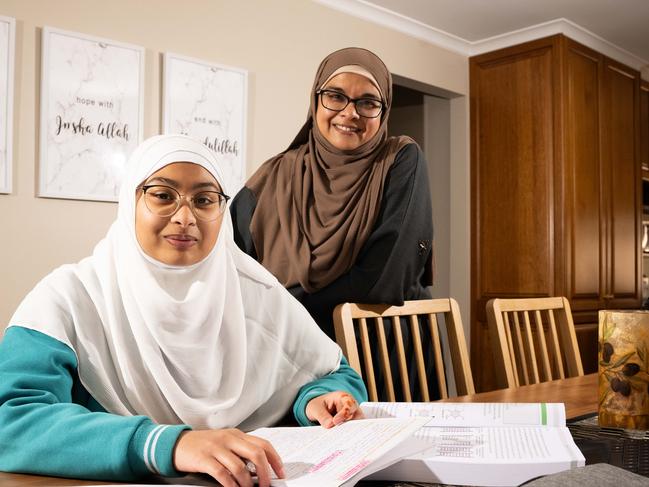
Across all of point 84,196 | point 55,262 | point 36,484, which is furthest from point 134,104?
point 36,484

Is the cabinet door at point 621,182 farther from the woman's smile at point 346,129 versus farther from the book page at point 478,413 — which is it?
the book page at point 478,413

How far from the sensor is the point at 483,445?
83 cm

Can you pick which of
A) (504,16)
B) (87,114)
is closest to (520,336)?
(87,114)

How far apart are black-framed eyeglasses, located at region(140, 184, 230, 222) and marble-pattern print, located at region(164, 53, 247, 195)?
199cm

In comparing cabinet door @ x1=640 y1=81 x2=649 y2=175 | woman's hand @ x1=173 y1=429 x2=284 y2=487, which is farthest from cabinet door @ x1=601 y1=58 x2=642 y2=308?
woman's hand @ x1=173 y1=429 x2=284 y2=487

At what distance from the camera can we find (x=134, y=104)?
279 centimetres

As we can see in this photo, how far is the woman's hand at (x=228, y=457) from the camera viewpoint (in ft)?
2.16

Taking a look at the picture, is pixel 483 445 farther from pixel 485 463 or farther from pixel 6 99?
pixel 6 99

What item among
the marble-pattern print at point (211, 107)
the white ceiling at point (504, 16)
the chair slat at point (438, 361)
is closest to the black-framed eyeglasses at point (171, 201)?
the chair slat at point (438, 361)

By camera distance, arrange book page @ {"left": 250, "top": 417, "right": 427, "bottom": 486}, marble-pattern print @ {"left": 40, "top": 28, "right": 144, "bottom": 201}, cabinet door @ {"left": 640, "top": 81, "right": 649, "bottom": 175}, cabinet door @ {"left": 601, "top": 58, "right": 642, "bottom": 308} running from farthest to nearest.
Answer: cabinet door @ {"left": 640, "top": 81, "right": 649, "bottom": 175}, cabinet door @ {"left": 601, "top": 58, "right": 642, "bottom": 308}, marble-pattern print @ {"left": 40, "top": 28, "right": 144, "bottom": 201}, book page @ {"left": 250, "top": 417, "right": 427, "bottom": 486}

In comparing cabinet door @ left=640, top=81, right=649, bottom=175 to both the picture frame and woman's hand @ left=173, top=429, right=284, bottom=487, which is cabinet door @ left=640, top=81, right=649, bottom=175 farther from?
woman's hand @ left=173, top=429, right=284, bottom=487

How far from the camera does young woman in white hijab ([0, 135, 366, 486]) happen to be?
0.74m

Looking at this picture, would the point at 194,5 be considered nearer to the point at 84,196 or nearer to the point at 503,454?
the point at 84,196

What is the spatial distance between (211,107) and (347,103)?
143 centimetres
